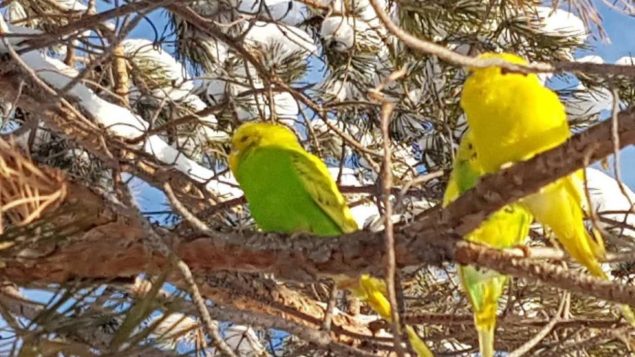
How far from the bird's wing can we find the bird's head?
3.3 inches

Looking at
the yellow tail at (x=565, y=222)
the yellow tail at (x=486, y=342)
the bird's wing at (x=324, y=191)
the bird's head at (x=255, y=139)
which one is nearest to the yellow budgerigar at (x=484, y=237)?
the yellow tail at (x=486, y=342)

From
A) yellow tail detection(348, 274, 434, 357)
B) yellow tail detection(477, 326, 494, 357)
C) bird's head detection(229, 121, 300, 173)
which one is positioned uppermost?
bird's head detection(229, 121, 300, 173)

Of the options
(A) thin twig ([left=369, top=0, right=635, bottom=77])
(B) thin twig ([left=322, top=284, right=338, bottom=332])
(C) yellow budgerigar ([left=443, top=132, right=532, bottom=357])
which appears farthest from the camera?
(B) thin twig ([left=322, top=284, right=338, bottom=332])

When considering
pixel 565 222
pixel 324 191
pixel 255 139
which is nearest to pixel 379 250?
pixel 565 222

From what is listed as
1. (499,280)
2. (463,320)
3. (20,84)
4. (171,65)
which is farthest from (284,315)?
(171,65)

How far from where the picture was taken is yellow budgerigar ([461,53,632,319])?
166cm

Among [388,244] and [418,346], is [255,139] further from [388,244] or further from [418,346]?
[388,244]

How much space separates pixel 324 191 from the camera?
2326 millimetres

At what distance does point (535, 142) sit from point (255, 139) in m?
0.94

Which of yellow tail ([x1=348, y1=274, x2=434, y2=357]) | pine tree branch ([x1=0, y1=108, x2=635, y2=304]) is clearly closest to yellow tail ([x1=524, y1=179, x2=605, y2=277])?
pine tree branch ([x1=0, y1=108, x2=635, y2=304])

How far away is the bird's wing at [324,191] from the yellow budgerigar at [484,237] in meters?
0.37

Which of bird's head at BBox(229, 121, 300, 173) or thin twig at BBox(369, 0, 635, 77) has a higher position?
bird's head at BBox(229, 121, 300, 173)

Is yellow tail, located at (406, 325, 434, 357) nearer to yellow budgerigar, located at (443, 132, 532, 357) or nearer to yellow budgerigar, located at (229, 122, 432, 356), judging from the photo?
yellow budgerigar, located at (443, 132, 532, 357)

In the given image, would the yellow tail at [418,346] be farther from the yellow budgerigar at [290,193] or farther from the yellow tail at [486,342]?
the yellow budgerigar at [290,193]
